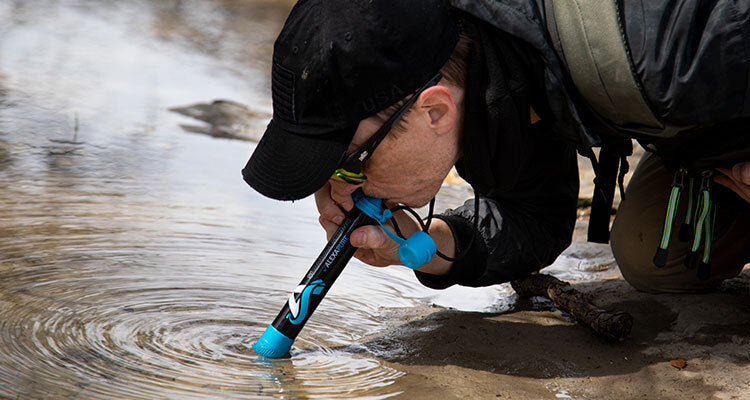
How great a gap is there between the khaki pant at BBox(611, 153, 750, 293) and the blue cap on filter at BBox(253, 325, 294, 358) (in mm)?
1224

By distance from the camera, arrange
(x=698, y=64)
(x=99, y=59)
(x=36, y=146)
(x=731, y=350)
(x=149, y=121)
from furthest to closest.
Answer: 1. (x=99, y=59)
2. (x=149, y=121)
3. (x=36, y=146)
4. (x=731, y=350)
5. (x=698, y=64)

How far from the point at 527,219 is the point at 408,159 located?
715mm

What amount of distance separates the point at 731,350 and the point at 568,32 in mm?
964

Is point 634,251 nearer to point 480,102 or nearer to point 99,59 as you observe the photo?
point 480,102

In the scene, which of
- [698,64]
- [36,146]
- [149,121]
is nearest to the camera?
[698,64]

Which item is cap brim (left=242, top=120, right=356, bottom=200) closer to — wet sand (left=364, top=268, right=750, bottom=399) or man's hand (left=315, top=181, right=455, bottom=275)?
man's hand (left=315, top=181, right=455, bottom=275)

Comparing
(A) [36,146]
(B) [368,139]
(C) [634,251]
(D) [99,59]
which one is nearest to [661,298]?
(C) [634,251]

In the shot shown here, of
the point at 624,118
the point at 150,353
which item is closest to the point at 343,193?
the point at 150,353

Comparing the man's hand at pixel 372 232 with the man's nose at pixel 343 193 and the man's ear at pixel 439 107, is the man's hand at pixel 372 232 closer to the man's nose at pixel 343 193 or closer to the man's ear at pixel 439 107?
the man's nose at pixel 343 193

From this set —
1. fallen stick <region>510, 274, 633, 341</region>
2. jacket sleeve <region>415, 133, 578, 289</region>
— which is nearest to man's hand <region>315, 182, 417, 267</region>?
jacket sleeve <region>415, 133, 578, 289</region>

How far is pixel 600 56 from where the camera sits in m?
2.19

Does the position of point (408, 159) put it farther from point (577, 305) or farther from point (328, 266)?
point (577, 305)

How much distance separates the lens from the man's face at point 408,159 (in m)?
2.23

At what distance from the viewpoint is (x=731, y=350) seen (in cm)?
242
